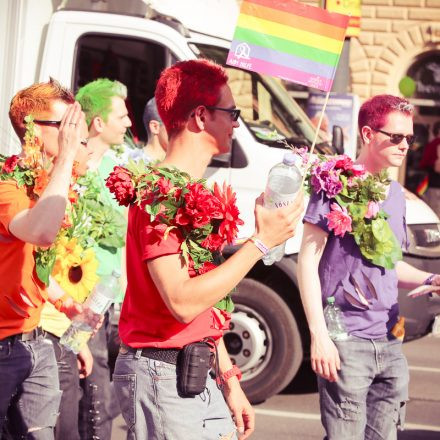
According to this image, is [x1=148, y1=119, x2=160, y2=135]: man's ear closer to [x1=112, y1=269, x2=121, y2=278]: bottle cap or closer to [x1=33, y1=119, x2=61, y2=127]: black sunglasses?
[x1=112, y1=269, x2=121, y2=278]: bottle cap

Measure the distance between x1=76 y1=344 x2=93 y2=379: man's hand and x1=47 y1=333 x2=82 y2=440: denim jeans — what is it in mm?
88

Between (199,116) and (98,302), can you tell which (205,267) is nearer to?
(199,116)

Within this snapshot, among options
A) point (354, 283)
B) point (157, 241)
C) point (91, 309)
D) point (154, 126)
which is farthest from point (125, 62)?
point (157, 241)

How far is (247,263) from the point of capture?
3.25 metres

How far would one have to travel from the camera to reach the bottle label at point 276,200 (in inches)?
130

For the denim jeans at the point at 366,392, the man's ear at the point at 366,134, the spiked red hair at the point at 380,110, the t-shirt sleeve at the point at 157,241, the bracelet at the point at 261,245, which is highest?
the spiked red hair at the point at 380,110

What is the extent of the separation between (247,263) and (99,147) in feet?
9.13

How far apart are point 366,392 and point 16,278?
1417 mm

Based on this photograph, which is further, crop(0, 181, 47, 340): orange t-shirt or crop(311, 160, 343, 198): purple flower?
crop(311, 160, 343, 198): purple flower

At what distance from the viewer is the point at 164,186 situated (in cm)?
337

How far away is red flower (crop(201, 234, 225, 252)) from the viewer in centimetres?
338

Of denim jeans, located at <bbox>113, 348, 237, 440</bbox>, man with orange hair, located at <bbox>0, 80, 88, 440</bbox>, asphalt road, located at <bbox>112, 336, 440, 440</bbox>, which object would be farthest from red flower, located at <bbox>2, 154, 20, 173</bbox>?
asphalt road, located at <bbox>112, 336, 440, 440</bbox>

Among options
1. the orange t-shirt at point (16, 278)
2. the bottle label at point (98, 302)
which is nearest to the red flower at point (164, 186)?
the orange t-shirt at point (16, 278)

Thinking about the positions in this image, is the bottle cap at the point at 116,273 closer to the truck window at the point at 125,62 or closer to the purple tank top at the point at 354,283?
the purple tank top at the point at 354,283
